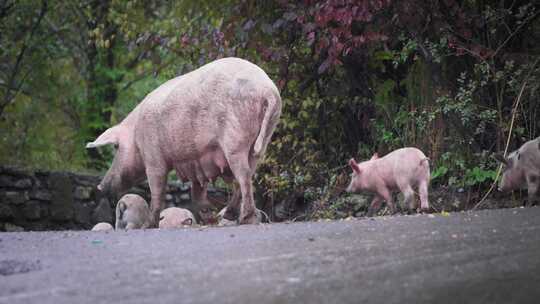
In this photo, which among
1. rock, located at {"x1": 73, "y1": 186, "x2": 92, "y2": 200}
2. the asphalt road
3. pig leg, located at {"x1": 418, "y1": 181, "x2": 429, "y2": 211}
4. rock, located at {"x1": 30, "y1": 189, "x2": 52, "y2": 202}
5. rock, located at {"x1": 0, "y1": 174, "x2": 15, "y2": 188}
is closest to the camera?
the asphalt road

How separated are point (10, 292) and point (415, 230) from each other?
7.43 ft

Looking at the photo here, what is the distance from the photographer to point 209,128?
6625mm

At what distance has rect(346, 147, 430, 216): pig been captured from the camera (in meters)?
7.45

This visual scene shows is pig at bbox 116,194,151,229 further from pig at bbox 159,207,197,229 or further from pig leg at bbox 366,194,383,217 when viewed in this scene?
pig leg at bbox 366,194,383,217

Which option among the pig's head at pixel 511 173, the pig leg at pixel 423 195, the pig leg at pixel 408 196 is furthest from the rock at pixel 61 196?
the pig's head at pixel 511 173

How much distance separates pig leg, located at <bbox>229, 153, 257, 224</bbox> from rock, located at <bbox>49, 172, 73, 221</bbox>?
537cm

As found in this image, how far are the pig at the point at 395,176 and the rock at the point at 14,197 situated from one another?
4.62 meters

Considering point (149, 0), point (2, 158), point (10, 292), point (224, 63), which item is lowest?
point (2, 158)

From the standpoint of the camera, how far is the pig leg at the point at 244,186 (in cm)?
637

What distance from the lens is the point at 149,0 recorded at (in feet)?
45.6

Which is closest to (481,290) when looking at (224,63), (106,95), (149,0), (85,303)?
(85,303)

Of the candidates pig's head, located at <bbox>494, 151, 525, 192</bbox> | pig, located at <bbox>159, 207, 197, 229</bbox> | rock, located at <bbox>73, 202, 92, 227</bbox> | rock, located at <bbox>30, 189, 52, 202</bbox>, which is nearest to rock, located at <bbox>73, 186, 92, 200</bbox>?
rock, located at <bbox>73, 202, 92, 227</bbox>

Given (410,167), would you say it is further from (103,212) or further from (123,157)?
(103,212)

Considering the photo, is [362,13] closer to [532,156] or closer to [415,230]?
[532,156]
